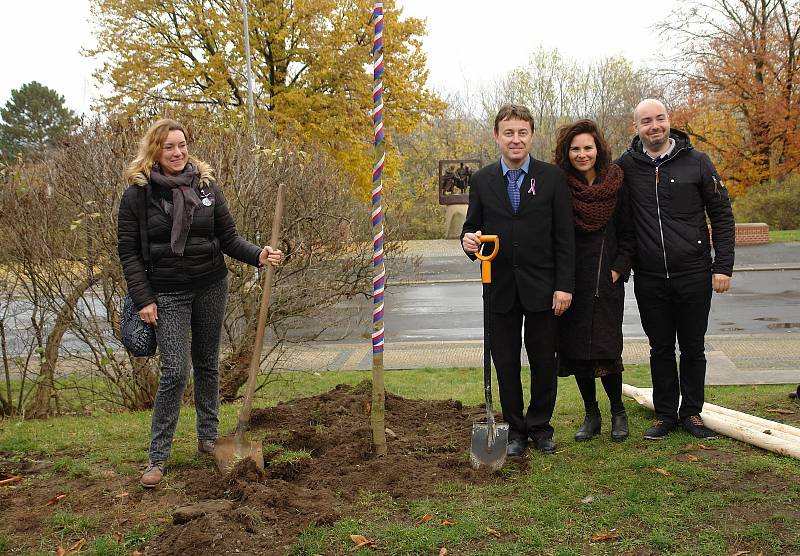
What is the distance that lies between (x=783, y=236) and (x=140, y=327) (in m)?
24.6

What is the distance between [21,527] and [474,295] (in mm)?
13233

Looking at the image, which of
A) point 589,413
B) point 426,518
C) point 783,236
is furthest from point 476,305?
point 783,236

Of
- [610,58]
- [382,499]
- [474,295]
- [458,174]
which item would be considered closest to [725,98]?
[458,174]

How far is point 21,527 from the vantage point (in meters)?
3.81

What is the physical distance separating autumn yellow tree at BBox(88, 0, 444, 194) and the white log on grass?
17.1 metres

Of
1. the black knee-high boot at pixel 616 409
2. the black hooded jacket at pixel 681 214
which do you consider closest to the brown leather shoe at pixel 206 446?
the black knee-high boot at pixel 616 409

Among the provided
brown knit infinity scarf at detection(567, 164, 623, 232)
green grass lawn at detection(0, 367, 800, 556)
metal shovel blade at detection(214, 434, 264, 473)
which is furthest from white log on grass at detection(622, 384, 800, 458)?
metal shovel blade at detection(214, 434, 264, 473)

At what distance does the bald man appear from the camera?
462cm

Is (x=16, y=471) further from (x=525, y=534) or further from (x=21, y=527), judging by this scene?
(x=525, y=534)

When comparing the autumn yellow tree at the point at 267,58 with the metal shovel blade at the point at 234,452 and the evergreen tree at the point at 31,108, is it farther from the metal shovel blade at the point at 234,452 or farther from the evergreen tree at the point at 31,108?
the evergreen tree at the point at 31,108

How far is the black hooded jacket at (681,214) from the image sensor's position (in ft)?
15.1

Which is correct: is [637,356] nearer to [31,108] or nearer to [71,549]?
[71,549]

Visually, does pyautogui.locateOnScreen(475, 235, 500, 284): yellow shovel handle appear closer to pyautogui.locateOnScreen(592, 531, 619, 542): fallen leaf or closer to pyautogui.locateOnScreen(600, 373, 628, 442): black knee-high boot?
pyautogui.locateOnScreen(600, 373, 628, 442): black knee-high boot

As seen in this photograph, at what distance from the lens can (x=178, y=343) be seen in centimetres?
442
